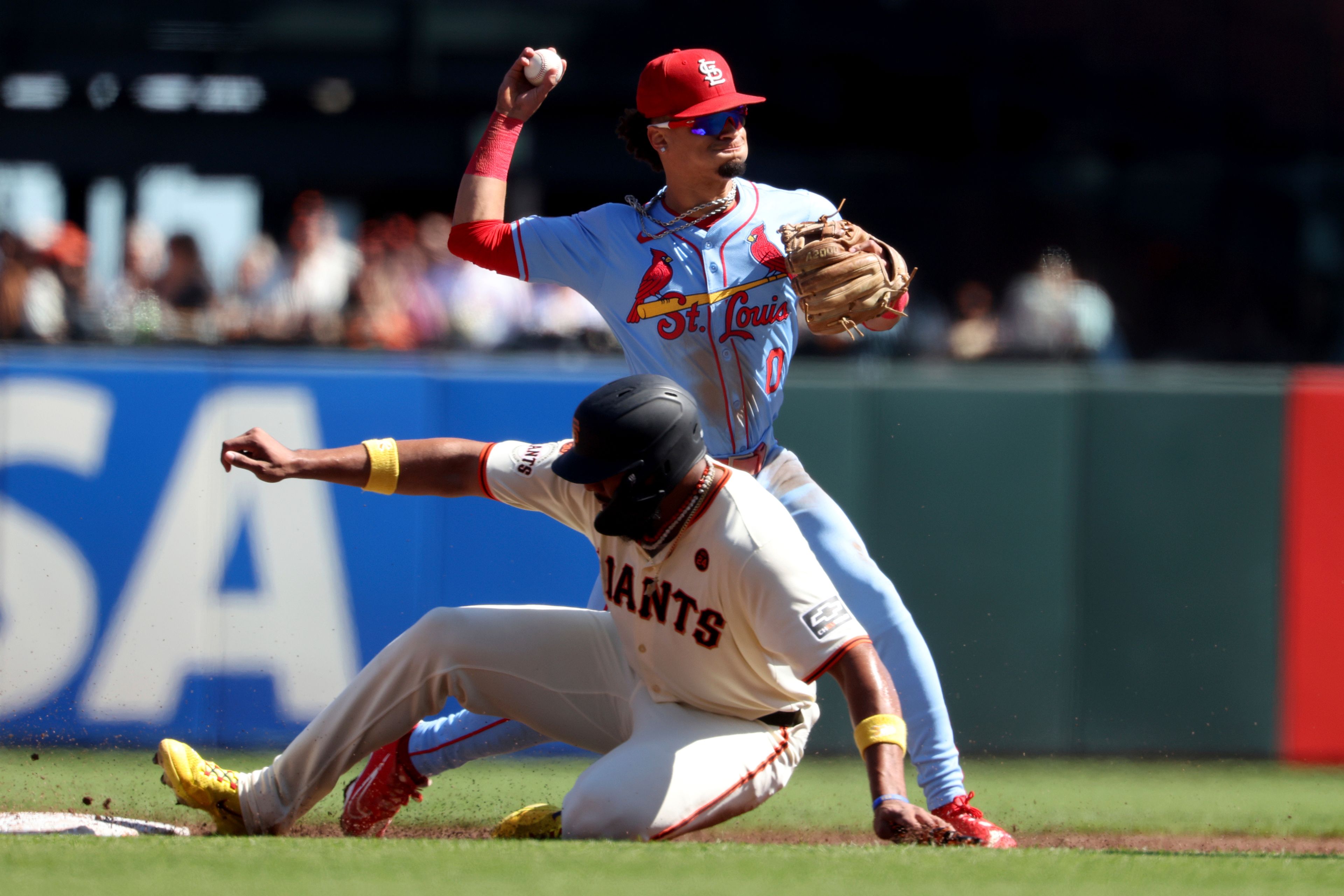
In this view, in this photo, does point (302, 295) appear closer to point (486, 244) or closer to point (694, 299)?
point (486, 244)

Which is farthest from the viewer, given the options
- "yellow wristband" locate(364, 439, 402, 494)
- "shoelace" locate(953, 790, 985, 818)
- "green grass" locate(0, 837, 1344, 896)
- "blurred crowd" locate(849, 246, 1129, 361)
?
"blurred crowd" locate(849, 246, 1129, 361)

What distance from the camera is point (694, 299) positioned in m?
3.81

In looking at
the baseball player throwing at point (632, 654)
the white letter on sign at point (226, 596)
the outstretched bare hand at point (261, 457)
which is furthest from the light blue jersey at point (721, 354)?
the white letter on sign at point (226, 596)

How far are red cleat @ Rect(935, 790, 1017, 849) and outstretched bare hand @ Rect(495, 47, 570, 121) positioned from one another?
6.58ft

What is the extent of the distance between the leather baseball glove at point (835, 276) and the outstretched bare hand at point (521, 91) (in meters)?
0.73

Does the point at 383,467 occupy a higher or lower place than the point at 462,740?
higher

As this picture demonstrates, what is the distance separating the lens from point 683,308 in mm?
3818

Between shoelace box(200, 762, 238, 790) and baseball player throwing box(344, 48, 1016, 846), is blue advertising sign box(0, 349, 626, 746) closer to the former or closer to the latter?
baseball player throwing box(344, 48, 1016, 846)

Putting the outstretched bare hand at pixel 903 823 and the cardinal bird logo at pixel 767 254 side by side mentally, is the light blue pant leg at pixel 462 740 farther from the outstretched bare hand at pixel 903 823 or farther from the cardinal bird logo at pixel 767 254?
the cardinal bird logo at pixel 767 254

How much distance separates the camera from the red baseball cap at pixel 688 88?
3.81 metres

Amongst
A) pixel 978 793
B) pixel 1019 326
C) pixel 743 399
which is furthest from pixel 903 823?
pixel 1019 326

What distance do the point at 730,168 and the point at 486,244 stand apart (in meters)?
0.65

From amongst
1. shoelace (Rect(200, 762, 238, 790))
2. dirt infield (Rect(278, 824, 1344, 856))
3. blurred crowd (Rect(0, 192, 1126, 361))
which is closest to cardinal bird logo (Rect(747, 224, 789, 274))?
dirt infield (Rect(278, 824, 1344, 856))

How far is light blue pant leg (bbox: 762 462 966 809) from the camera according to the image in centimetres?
374
